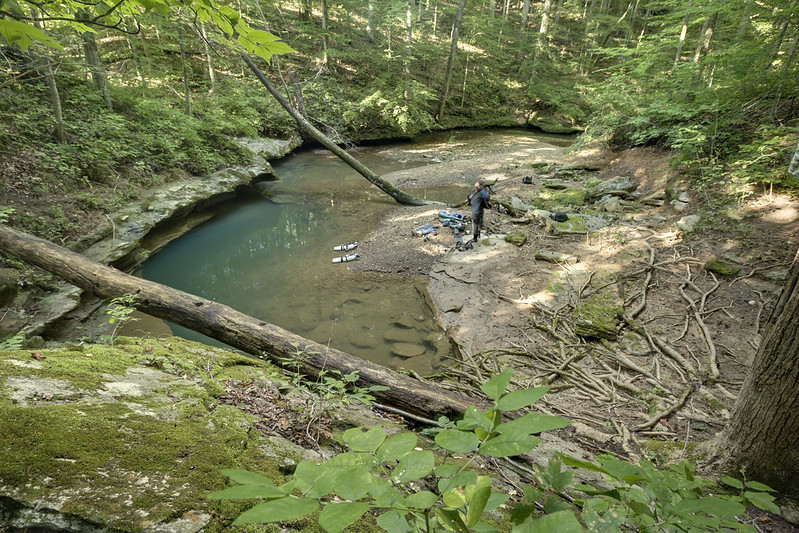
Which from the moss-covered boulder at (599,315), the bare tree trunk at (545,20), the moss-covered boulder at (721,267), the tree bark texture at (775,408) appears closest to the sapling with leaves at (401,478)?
the tree bark texture at (775,408)

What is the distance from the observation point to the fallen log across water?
3.45 meters

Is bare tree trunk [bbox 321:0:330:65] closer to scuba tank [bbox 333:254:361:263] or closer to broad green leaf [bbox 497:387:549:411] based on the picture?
scuba tank [bbox 333:254:361:263]

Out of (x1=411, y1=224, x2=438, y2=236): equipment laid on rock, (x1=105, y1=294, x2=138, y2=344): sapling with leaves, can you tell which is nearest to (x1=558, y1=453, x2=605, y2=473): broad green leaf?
(x1=105, y1=294, x2=138, y2=344): sapling with leaves

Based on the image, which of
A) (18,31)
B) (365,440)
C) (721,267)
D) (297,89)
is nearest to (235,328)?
(18,31)

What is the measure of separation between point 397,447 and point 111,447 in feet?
4.44

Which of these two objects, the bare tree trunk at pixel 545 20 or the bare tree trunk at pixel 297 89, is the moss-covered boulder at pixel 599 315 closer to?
the bare tree trunk at pixel 297 89

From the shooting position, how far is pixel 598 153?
14.0 meters

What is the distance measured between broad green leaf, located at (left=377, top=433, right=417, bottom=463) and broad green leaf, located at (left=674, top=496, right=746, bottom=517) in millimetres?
671

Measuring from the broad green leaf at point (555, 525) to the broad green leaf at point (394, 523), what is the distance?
0.63 feet

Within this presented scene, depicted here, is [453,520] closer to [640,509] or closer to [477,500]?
[477,500]

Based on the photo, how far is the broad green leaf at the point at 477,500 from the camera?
0.59m

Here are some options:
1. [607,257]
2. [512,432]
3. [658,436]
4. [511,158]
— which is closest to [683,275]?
[607,257]

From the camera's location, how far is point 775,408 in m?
2.33

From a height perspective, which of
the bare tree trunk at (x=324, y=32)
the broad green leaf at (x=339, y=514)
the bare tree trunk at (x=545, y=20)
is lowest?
the broad green leaf at (x=339, y=514)
